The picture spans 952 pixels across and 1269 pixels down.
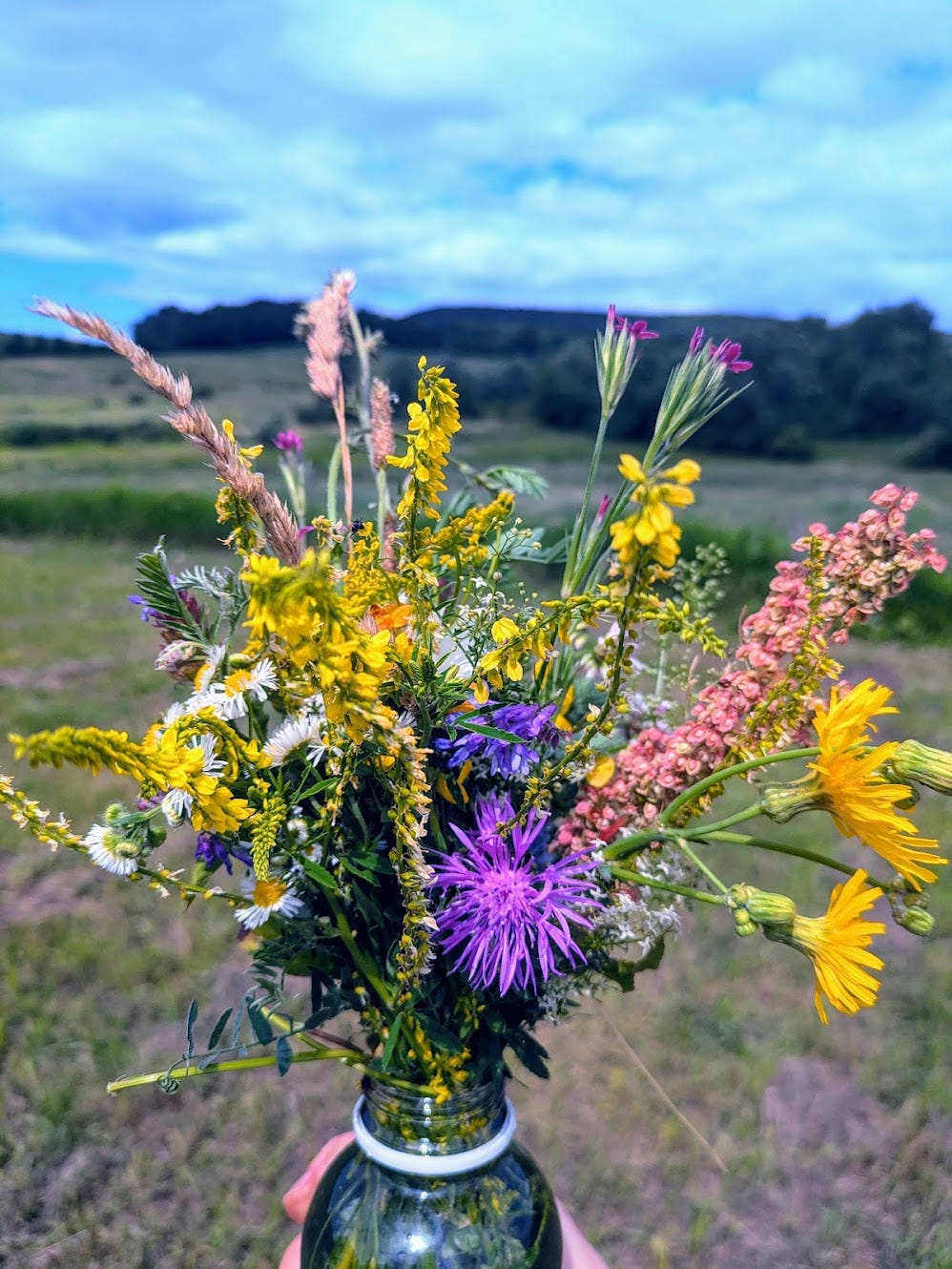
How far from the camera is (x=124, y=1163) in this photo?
1698 mm

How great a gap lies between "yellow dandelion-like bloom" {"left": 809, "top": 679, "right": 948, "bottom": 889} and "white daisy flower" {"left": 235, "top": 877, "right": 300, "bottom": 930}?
336 millimetres

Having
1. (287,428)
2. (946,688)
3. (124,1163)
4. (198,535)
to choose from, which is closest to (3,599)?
(198,535)

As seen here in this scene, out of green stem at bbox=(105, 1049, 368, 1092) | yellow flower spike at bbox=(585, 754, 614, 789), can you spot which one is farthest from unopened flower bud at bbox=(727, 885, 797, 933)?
green stem at bbox=(105, 1049, 368, 1092)

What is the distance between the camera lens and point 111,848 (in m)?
0.56

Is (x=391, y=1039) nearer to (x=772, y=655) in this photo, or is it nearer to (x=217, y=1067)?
(x=217, y=1067)

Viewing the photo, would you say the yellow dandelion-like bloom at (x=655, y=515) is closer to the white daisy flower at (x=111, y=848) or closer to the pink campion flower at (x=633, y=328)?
the pink campion flower at (x=633, y=328)

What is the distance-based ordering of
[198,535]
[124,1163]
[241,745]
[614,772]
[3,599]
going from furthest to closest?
[198,535] → [3,599] → [124,1163] → [614,772] → [241,745]

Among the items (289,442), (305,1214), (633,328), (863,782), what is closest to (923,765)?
(863,782)

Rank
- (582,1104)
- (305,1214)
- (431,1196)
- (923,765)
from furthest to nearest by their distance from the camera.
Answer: (582,1104) < (305,1214) < (431,1196) < (923,765)

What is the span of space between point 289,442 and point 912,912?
1.82 ft

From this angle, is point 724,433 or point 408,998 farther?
point 724,433

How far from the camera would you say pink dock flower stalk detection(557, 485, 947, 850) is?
1.91ft

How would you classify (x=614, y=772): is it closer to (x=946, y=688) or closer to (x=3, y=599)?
(x=946, y=688)

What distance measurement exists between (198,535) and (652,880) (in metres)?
6.68
